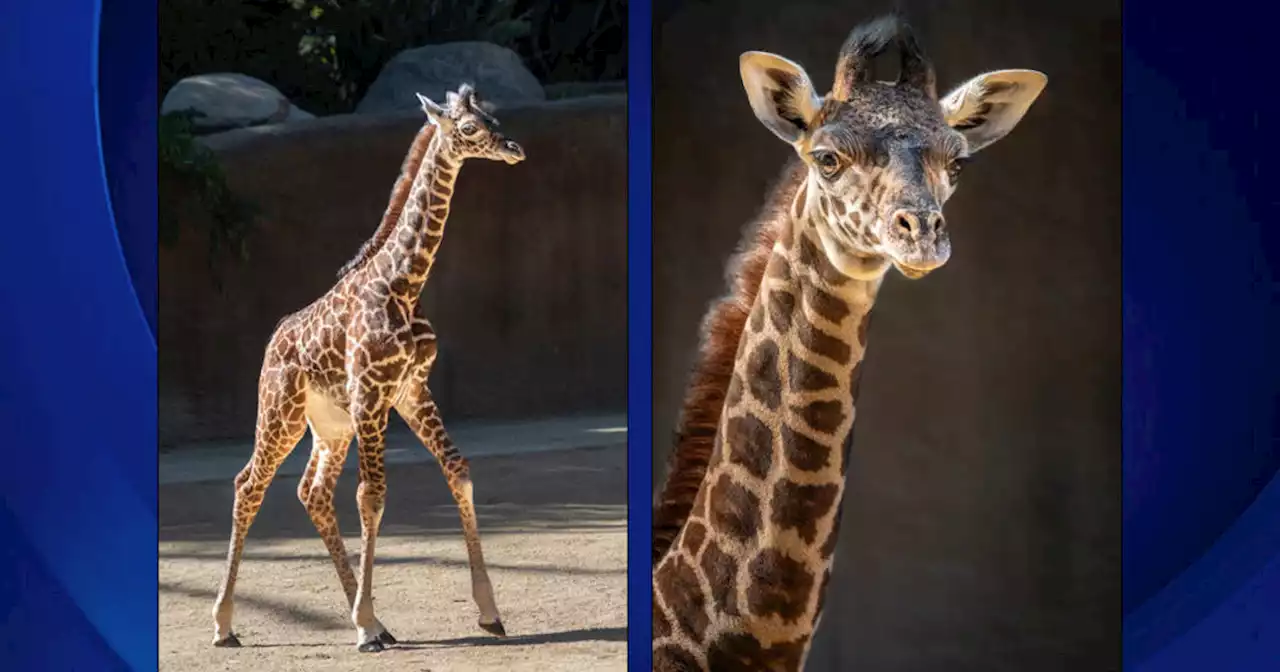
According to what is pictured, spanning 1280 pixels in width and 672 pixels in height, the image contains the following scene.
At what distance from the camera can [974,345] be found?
14.0 ft

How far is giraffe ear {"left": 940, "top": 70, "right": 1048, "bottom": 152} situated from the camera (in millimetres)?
4066

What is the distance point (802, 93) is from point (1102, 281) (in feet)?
3.16

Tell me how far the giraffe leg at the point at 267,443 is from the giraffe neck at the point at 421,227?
404 millimetres

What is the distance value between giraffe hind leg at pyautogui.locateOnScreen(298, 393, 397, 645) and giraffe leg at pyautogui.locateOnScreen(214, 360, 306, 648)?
0.16ft

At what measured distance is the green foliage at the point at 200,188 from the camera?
446 centimetres

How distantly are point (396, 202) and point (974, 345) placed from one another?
165 centimetres

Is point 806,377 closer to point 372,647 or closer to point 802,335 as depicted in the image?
point 802,335

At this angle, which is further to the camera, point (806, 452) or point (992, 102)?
point (992, 102)
